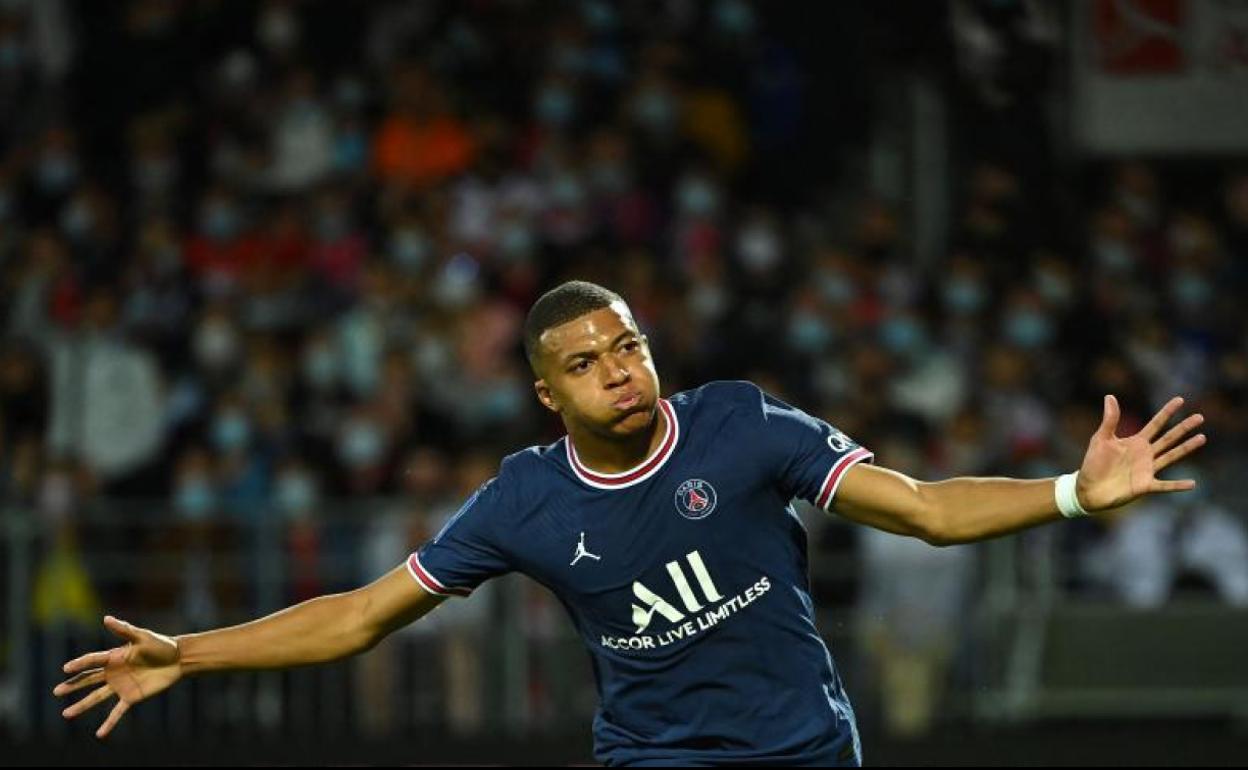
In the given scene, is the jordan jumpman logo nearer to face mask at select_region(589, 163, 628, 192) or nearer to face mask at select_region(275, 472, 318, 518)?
face mask at select_region(275, 472, 318, 518)

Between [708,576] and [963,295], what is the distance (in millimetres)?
8999

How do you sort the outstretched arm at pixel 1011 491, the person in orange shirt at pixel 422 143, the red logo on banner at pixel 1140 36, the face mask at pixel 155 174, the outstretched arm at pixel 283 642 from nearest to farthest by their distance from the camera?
the outstretched arm at pixel 1011 491
the outstretched arm at pixel 283 642
the red logo on banner at pixel 1140 36
the person in orange shirt at pixel 422 143
the face mask at pixel 155 174

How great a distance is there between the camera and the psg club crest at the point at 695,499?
5816 mm

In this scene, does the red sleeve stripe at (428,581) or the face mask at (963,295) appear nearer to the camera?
the red sleeve stripe at (428,581)

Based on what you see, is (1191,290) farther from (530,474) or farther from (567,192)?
(530,474)

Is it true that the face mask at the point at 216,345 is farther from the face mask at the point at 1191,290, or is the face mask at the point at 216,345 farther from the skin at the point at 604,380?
the skin at the point at 604,380

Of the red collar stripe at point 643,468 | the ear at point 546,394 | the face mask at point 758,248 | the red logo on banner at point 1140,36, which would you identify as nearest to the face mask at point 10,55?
the face mask at point 758,248

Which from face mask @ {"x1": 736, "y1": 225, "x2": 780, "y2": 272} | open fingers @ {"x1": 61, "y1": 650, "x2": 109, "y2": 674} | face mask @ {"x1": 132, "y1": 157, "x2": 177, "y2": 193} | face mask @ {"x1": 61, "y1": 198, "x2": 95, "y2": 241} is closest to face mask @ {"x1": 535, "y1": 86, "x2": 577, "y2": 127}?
face mask @ {"x1": 736, "y1": 225, "x2": 780, "y2": 272}

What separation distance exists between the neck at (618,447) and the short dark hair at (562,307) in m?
0.21

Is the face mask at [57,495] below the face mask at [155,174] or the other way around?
below

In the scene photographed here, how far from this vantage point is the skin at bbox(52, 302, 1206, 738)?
17.9 feet

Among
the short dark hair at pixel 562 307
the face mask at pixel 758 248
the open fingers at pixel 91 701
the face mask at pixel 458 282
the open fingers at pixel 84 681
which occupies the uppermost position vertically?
the face mask at pixel 758 248

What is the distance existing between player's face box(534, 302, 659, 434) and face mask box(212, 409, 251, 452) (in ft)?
26.2

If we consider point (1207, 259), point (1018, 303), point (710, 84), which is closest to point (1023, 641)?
point (1018, 303)
